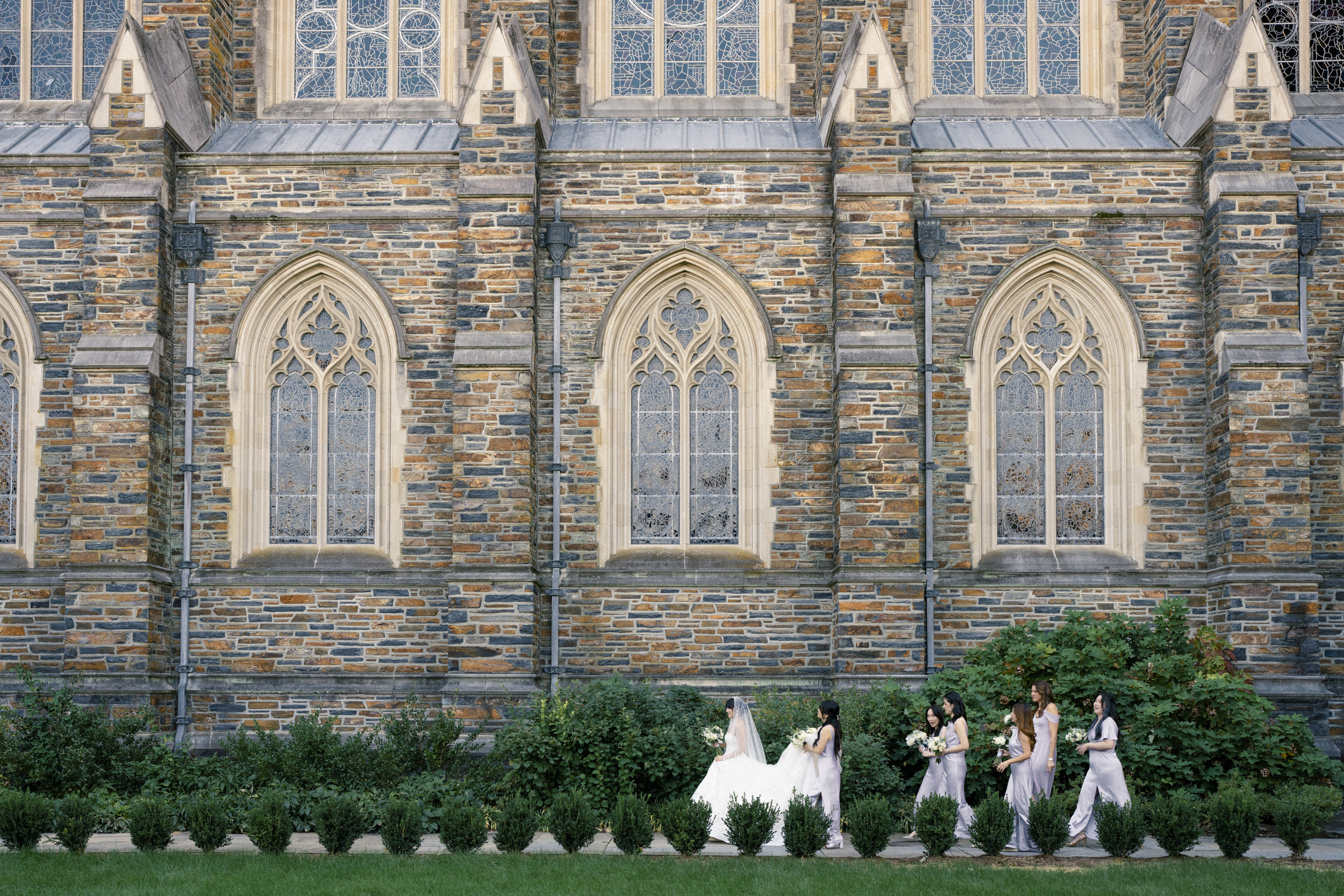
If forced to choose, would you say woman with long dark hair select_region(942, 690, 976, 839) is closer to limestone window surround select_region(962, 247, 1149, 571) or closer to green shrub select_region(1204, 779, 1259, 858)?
green shrub select_region(1204, 779, 1259, 858)

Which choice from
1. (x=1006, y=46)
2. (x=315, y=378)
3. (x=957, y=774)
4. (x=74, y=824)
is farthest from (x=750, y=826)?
(x=1006, y=46)

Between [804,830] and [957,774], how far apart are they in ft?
6.78

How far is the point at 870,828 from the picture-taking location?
34.0 feet

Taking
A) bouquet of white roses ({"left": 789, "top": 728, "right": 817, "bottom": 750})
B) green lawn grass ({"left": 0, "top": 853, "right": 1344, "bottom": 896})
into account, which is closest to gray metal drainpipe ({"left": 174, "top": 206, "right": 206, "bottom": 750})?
green lawn grass ({"left": 0, "top": 853, "right": 1344, "bottom": 896})

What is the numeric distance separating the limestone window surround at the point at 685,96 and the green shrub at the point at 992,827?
978 cm

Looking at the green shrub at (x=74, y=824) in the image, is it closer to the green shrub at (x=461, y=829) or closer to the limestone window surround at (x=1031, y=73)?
the green shrub at (x=461, y=829)

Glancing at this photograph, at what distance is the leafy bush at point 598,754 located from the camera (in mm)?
12641

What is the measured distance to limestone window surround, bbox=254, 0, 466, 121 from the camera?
56.3 feet

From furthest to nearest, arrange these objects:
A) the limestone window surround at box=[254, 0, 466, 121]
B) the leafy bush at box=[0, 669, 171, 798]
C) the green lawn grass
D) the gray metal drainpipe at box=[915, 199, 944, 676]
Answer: the limestone window surround at box=[254, 0, 466, 121], the gray metal drainpipe at box=[915, 199, 944, 676], the leafy bush at box=[0, 669, 171, 798], the green lawn grass

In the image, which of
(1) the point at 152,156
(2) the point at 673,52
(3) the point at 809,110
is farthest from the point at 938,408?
(1) the point at 152,156

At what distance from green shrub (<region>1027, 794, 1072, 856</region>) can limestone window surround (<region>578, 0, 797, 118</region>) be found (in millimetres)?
9782

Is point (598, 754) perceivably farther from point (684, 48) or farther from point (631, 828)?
point (684, 48)

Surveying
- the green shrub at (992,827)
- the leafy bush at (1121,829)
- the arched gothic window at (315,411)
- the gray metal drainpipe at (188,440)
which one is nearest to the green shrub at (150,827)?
the gray metal drainpipe at (188,440)

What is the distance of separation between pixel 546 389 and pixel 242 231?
13.6ft
